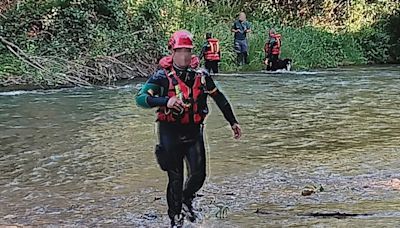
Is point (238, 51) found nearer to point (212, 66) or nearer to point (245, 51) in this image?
point (245, 51)

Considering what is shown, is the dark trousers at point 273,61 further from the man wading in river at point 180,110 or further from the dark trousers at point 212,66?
the man wading in river at point 180,110

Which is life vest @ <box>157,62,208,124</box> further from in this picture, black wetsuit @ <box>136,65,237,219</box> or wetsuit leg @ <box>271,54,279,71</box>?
wetsuit leg @ <box>271,54,279,71</box>

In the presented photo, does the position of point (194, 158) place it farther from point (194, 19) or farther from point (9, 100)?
point (194, 19)

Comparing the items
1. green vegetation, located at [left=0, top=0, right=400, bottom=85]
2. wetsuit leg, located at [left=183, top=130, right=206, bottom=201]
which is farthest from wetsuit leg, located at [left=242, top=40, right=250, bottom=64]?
wetsuit leg, located at [left=183, top=130, right=206, bottom=201]

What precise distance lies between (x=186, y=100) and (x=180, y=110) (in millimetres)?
118

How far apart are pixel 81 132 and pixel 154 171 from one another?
2979 mm

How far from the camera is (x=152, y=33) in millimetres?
21609

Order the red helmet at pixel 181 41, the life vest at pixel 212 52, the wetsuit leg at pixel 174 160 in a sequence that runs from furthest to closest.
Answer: the life vest at pixel 212 52 < the wetsuit leg at pixel 174 160 < the red helmet at pixel 181 41

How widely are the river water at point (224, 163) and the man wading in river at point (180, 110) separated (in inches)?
17.0

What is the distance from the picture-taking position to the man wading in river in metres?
5.54

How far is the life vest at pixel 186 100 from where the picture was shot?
554cm

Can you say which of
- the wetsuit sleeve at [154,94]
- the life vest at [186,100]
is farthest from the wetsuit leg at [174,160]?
the wetsuit sleeve at [154,94]

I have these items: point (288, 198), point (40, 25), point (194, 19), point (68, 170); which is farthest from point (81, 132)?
point (194, 19)

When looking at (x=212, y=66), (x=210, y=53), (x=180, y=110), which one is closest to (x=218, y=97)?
(x=180, y=110)
